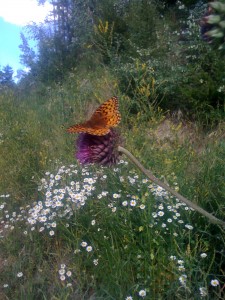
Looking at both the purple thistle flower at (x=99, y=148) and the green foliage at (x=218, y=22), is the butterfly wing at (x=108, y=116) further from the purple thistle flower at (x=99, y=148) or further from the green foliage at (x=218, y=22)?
the green foliage at (x=218, y=22)

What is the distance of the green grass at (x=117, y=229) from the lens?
7.92 feet

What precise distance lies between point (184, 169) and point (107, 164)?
5.79ft

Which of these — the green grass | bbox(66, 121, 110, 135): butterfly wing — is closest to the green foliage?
bbox(66, 121, 110, 135): butterfly wing

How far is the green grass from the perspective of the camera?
95.0 inches

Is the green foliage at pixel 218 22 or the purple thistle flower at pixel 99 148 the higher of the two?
the green foliage at pixel 218 22

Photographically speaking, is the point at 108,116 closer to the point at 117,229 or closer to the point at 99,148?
the point at 99,148

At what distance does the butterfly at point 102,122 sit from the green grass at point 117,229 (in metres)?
0.91

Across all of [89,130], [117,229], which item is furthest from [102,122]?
[117,229]

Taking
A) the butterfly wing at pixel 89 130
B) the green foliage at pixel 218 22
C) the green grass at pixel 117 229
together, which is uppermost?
the green foliage at pixel 218 22

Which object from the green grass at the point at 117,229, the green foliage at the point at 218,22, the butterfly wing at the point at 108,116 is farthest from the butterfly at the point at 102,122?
the green grass at the point at 117,229

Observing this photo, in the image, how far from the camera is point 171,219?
2.61 meters

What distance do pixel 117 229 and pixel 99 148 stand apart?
1.03m

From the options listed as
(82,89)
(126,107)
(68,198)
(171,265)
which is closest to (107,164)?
(171,265)

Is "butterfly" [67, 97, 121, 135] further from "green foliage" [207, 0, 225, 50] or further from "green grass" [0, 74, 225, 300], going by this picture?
"green grass" [0, 74, 225, 300]
